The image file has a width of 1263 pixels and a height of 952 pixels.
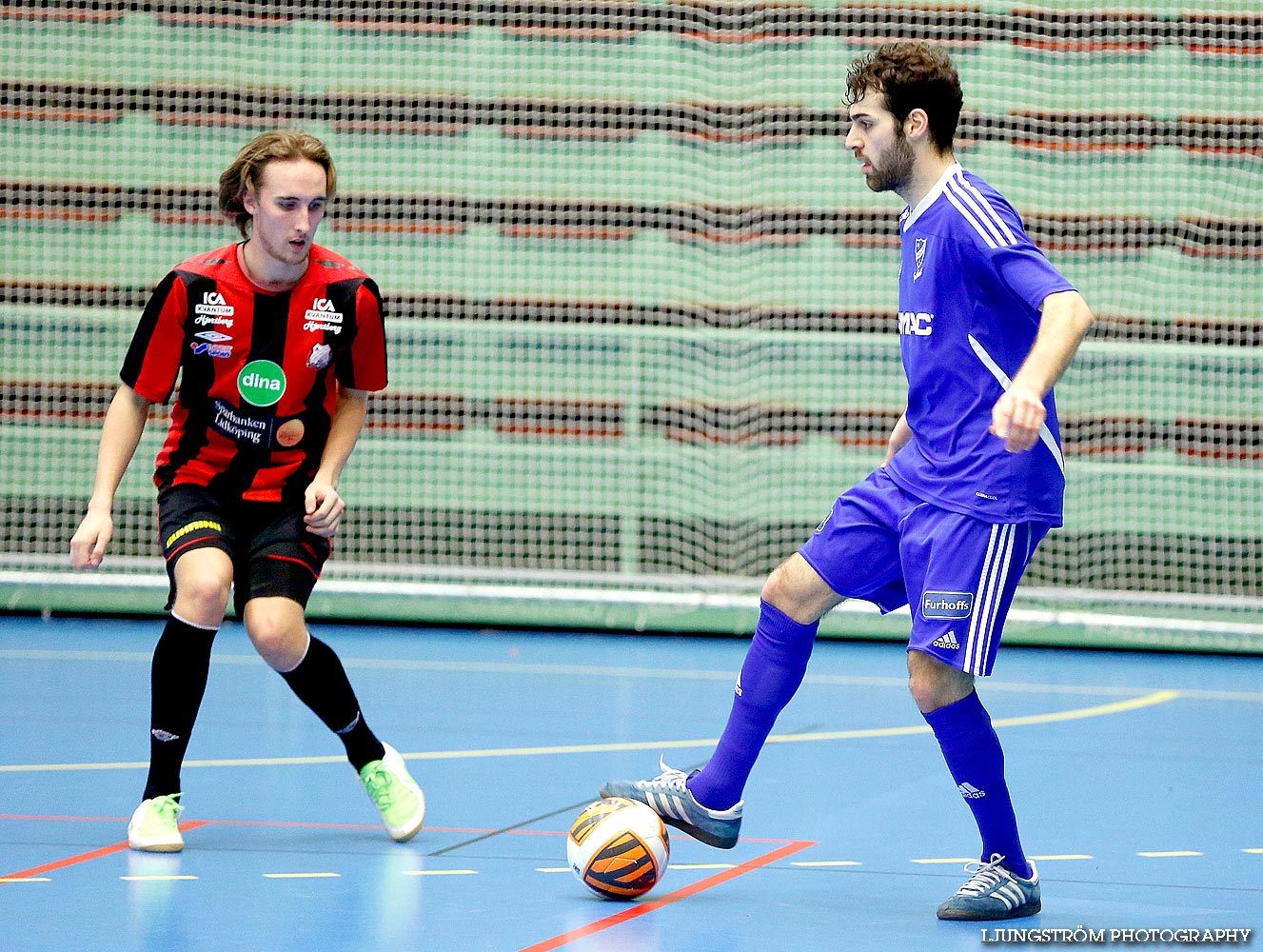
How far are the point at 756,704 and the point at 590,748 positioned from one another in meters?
1.62

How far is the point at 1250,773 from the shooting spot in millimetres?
4480

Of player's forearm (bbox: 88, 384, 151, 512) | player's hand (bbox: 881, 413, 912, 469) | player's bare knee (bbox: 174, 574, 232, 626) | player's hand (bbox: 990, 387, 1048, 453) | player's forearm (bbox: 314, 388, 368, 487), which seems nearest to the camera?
player's hand (bbox: 990, 387, 1048, 453)

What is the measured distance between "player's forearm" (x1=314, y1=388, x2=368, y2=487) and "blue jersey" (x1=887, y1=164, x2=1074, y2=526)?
1256 mm

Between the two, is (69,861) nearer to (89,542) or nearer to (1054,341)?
(89,542)

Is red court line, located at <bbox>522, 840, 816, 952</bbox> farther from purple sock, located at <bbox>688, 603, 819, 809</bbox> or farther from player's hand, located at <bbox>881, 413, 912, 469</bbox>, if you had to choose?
player's hand, located at <bbox>881, 413, 912, 469</bbox>

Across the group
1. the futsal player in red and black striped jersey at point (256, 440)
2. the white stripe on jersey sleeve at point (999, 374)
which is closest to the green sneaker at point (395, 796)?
the futsal player in red and black striped jersey at point (256, 440)

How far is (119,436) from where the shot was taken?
3.46 meters

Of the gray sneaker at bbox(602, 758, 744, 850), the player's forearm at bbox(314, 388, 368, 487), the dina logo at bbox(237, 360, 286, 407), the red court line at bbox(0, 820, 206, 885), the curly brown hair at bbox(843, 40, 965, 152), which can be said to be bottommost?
the red court line at bbox(0, 820, 206, 885)

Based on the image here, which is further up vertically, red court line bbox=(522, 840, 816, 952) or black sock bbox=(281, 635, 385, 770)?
black sock bbox=(281, 635, 385, 770)

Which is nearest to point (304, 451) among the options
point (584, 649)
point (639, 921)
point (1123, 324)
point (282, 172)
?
point (282, 172)

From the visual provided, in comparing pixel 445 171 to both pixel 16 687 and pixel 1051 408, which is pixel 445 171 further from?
pixel 1051 408

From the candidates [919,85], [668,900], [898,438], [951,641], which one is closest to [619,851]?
[668,900]

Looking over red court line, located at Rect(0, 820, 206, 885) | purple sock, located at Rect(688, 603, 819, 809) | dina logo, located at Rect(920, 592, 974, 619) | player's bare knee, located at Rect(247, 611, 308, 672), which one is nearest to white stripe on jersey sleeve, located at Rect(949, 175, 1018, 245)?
dina logo, located at Rect(920, 592, 974, 619)

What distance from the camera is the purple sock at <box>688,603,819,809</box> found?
3090mm
